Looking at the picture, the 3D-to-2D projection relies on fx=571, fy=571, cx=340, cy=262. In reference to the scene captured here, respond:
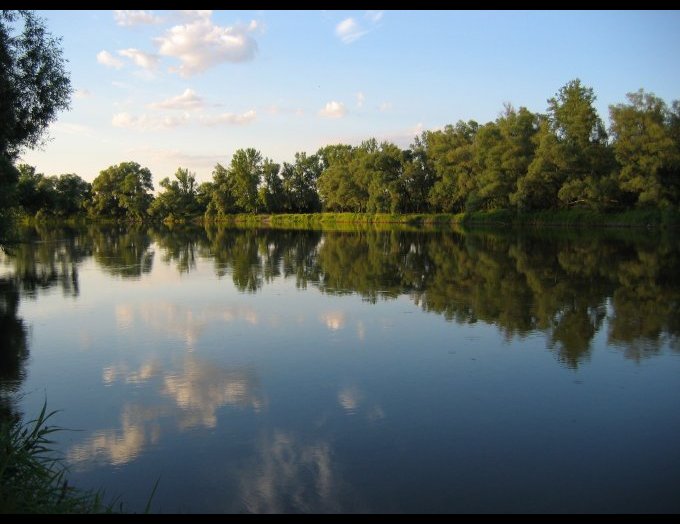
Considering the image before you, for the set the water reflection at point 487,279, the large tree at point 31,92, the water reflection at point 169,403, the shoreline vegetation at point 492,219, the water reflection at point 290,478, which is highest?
the large tree at point 31,92

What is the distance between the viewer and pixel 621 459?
21.1 feet

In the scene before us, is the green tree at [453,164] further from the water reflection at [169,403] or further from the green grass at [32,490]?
the green grass at [32,490]

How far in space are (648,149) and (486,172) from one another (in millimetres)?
17272

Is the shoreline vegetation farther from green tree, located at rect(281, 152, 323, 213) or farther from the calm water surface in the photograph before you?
the calm water surface

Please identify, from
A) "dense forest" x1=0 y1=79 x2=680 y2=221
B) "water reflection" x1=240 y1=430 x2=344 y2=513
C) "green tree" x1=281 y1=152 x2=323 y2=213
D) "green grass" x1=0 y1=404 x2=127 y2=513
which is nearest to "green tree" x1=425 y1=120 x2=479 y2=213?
"dense forest" x1=0 y1=79 x2=680 y2=221

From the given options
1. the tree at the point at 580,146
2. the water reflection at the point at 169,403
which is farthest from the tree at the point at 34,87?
the tree at the point at 580,146

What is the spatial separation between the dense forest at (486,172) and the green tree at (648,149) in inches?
3.7

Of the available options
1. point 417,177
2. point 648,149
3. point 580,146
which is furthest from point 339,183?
point 648,149

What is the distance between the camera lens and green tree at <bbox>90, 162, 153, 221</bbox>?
119512mm

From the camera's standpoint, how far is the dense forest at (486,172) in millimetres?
52156

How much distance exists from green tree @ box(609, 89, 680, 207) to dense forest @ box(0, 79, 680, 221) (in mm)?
93

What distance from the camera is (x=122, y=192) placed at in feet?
400

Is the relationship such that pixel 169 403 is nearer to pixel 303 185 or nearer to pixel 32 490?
pixel 32 490
